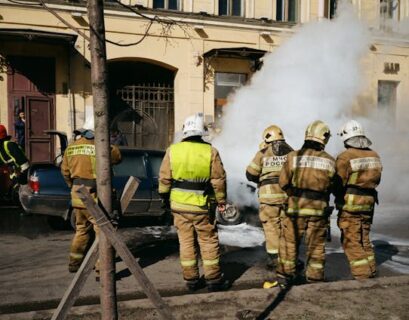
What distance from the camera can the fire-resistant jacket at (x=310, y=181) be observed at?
4.34m

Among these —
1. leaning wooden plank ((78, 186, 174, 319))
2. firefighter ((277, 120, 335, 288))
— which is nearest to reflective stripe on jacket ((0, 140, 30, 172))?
firefighter ((277, 120, 335, 288))

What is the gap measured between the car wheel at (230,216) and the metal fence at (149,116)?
7.11 metres

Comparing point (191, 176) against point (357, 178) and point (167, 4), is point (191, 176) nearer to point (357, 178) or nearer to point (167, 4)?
point (357, 178)

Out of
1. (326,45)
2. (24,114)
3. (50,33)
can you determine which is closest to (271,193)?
(326,45)

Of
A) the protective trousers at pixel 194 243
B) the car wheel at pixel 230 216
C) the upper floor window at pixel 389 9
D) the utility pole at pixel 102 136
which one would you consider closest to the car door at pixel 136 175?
the car wheel at pixel 230 216

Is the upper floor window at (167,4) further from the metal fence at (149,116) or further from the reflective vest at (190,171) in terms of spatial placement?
the reflective vest at (190,171)

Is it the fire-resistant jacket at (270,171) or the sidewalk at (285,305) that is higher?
the fire-resistant jacket at (270,171)

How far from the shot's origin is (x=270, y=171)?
5258 millimetres

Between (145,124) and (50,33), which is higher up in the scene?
(50,33)

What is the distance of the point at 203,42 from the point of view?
46.8 feet

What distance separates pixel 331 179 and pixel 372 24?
14354mm

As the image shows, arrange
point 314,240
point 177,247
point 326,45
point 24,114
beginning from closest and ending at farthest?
1. point 314,240
2. point 177,247
3. point 326,45
4. point 24,114

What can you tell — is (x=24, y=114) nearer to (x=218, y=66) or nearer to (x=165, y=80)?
(x=165, y=80)

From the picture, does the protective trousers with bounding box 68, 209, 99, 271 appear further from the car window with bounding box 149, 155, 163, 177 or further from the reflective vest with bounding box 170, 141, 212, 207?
the car window with bounding box 149, 155, 163, 177
